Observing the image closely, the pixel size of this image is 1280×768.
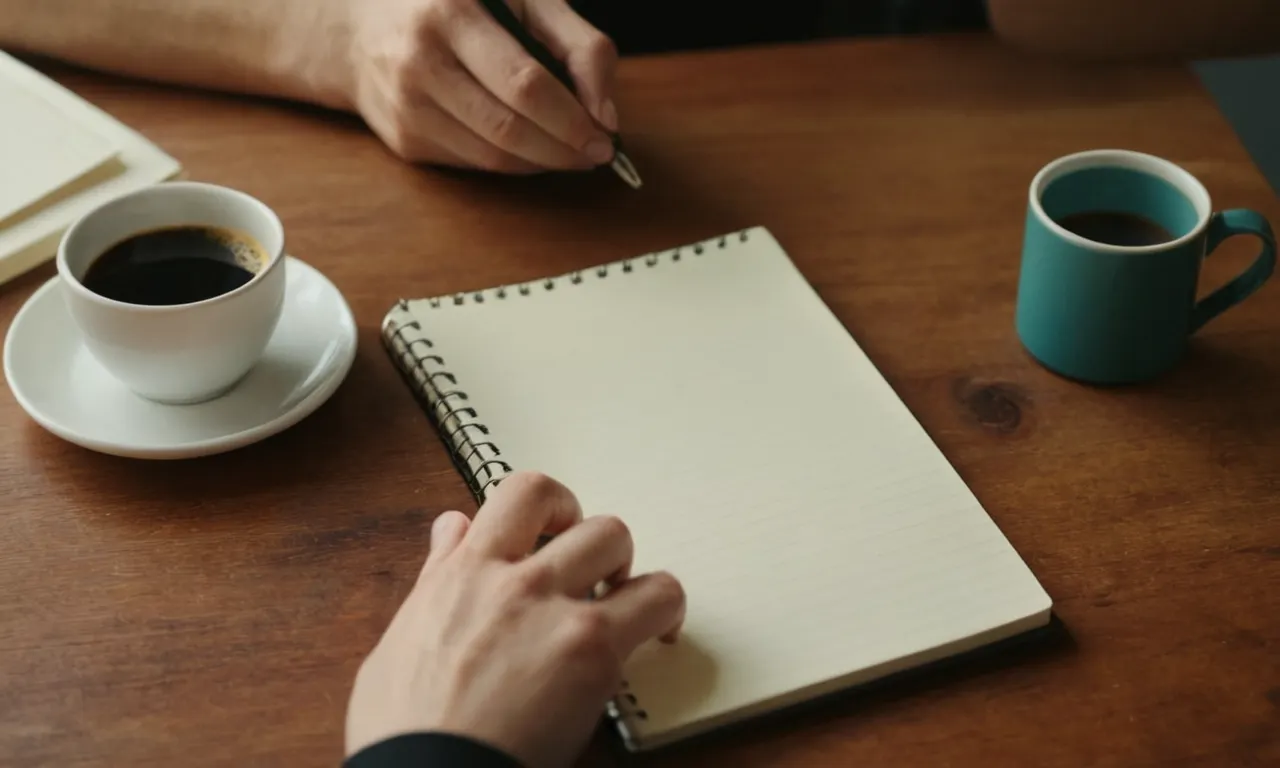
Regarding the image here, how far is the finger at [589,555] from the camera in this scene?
58 cm

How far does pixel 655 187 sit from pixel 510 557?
413mm

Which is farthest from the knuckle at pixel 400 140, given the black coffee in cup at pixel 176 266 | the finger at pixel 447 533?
the finger at pixel 447 533

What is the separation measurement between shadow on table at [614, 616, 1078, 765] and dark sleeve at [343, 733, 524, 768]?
0.07m

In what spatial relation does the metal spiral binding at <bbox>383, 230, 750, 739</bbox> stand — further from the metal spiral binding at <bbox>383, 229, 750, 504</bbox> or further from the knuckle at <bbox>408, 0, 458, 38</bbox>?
the knuckle at <bbox>408, 0, 458, 38</bbox>

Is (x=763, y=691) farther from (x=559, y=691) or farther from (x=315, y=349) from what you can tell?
(x=315, y=349)

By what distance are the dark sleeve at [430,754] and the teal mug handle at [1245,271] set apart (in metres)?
0.50

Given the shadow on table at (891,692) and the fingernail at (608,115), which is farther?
the fingernail at (608,115)

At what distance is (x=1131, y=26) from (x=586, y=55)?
49cm

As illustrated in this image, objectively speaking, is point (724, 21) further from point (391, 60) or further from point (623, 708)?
point (623, 708)

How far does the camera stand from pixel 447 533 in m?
0.62

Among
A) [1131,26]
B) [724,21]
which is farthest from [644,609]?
[724,21]

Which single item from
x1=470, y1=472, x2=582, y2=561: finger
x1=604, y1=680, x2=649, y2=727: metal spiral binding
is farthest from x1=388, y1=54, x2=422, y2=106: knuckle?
x1=604, y1=680, x2=649, y2=727: metal spiral binding

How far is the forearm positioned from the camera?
0.97 metres

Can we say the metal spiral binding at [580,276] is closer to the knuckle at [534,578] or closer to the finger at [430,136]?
the finger at [430,136]
